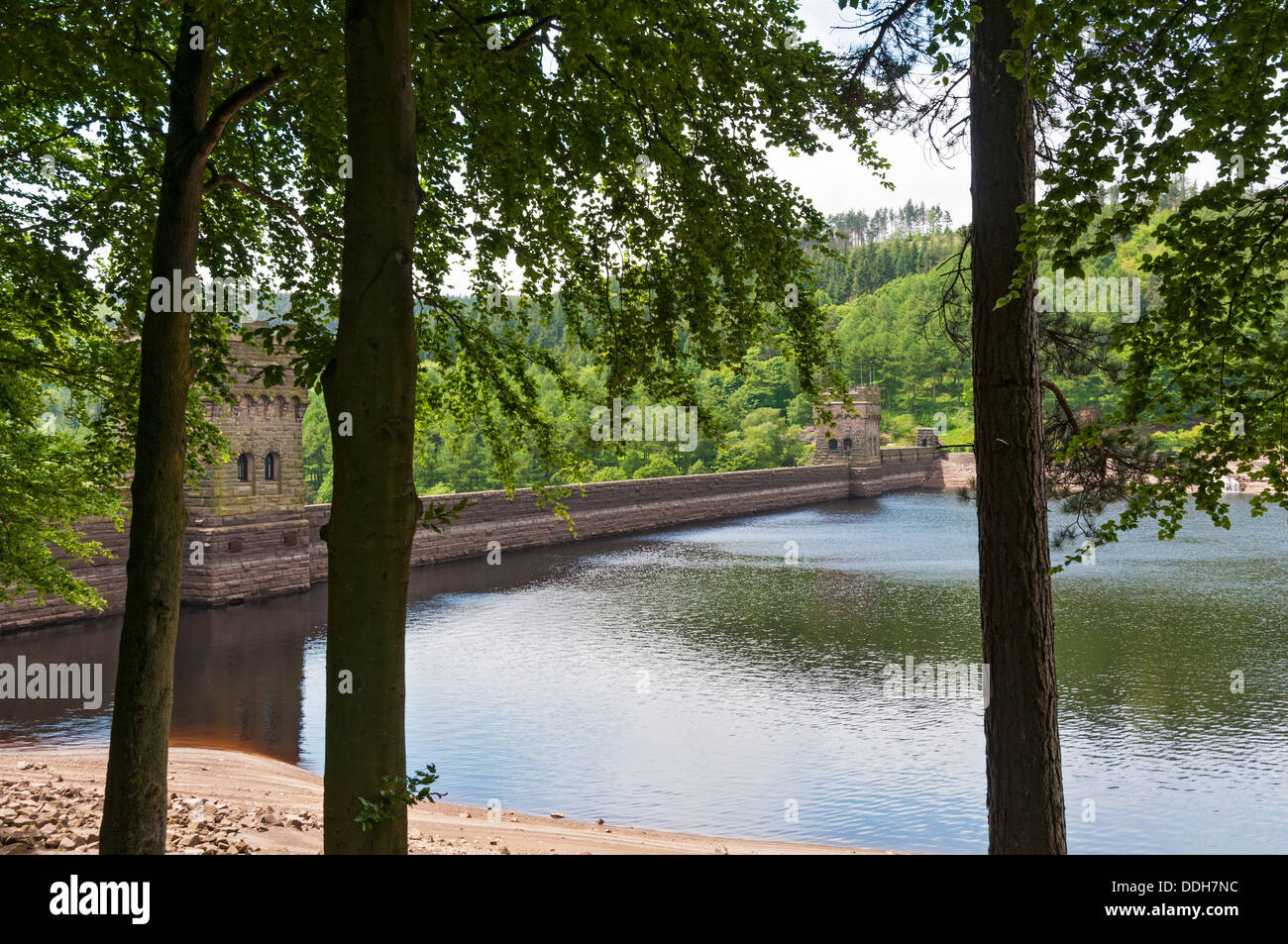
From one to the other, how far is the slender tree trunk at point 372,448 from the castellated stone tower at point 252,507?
2201 centimetres

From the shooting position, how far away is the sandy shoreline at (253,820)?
24.2ft

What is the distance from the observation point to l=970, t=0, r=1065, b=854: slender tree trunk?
17.2 feet

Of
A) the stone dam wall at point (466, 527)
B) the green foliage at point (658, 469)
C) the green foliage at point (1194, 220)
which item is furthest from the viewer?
the green foliage at point (658, 469)

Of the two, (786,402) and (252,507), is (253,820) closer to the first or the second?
(252,507)

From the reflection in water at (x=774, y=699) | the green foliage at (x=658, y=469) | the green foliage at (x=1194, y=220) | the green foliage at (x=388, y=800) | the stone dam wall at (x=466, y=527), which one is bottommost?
the reflection in water at (x=774, y=699)

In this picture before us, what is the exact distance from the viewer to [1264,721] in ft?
46.2

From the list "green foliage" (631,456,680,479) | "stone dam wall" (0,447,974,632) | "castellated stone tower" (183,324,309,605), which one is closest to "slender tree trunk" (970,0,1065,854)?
"stone dam wall" (0,447,974,632)

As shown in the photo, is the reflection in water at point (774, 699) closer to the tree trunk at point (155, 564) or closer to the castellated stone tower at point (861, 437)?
the tree trunk at point (155, 564)

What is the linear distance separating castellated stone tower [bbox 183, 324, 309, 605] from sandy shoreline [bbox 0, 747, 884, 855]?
12.7 m

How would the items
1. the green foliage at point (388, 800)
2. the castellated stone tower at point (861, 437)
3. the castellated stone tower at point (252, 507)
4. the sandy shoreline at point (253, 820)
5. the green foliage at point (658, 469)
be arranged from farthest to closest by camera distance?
the green foliage at point (658, 469)
the castellated stone tower at point (861, 437)
the castellated stone tower at point (252, 507)
the sandy shoreline at point (253, 820)
the green foliage at point (388, 800)

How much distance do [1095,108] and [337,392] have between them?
3.35 metres

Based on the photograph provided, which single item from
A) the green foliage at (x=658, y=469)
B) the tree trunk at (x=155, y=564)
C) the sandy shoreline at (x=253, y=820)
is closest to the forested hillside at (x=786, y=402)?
the green foliage at (x=658, y=469)

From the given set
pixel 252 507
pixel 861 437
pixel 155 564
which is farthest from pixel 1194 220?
pixel 861 437

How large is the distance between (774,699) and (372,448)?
13.4 metres
